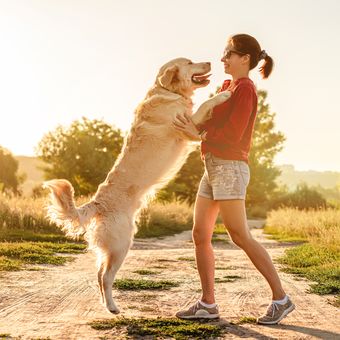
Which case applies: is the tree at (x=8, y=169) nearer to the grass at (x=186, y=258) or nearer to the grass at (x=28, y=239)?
the grass at (x=28, y=239)

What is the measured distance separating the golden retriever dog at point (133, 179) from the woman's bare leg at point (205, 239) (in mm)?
697

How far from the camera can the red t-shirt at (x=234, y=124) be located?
4.60 metres

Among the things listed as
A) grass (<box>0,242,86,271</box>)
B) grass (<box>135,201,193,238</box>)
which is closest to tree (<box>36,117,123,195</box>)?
grass (<box>135,201,193,238</box>)

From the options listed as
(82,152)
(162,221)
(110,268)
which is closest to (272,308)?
(110,268)

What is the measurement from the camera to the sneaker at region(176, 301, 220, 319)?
4.80m

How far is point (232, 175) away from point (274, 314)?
1.25 metres

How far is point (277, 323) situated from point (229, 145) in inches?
63.2

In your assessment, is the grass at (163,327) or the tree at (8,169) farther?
the tree at (8,169)

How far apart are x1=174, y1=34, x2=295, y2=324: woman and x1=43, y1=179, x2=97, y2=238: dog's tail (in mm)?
1117

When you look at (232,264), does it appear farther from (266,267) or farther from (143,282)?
(266,267)

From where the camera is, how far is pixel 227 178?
4.67 metres

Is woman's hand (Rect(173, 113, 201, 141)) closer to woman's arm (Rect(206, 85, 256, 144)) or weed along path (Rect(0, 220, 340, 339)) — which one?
woman's arm (Rect(206, 85, 256, 144))

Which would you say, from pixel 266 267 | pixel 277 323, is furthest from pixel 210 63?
pixel 277 323

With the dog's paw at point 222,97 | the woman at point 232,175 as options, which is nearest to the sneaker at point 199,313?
the woman at point 232,175
